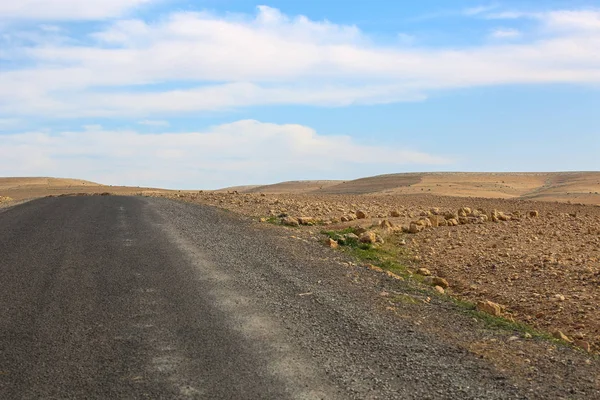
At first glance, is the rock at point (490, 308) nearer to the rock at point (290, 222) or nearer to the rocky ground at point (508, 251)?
the rocky ground at point (508, 251)

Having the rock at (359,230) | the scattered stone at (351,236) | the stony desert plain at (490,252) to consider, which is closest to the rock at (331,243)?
the stony desert plain at (490,252)

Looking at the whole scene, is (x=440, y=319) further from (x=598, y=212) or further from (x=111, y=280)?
(x=598, y=212)

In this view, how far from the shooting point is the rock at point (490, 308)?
32.5 ft

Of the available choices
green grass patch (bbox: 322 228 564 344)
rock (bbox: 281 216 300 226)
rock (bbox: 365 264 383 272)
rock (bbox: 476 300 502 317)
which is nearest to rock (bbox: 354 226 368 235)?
green grass patch (bbox: 322 228 564 344)

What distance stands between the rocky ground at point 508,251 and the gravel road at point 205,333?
2.31 metres

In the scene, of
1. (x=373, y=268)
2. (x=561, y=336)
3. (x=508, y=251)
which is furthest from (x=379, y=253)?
(x=561, y=336)

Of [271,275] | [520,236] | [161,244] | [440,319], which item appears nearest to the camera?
[440,319]

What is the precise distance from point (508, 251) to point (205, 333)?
8759mm

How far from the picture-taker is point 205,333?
7.91 metres

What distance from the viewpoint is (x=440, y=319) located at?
9.23m

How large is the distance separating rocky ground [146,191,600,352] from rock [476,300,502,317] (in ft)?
0.05

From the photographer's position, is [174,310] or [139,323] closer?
[139,323]

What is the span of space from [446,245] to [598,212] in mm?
10517

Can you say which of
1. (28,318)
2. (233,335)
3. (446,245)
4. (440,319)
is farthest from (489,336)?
(446,245)
